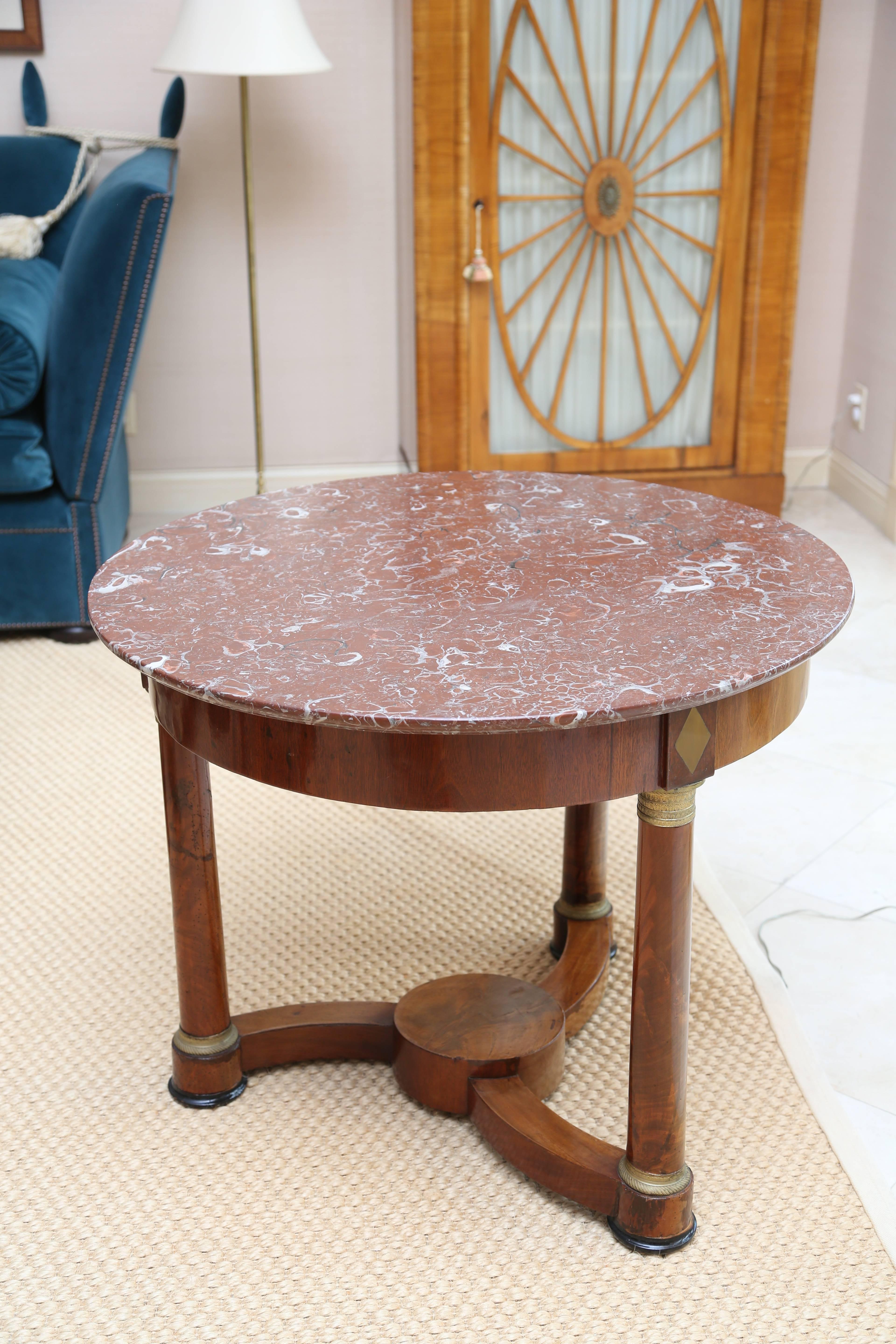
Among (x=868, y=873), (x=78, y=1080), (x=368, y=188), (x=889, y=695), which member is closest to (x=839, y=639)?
(x=889, y=695)

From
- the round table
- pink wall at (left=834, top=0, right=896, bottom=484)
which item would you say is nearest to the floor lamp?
pink wall at (left=834, top=0, right=896, bottom=484)

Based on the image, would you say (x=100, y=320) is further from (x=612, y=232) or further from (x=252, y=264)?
(x=612, y=232)

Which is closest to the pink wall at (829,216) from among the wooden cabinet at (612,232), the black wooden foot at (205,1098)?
the wooden cabinet at (612,232)

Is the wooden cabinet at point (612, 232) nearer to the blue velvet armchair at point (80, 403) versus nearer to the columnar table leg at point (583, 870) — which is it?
the blue velvet armchair at point (80, 403)

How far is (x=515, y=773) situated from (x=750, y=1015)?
75 centimetres

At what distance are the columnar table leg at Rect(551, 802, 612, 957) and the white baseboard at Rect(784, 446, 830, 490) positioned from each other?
94.1 inches

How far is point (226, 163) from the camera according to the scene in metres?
3.38

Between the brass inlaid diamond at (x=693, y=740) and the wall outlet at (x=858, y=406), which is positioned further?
the wall outlet at (x=858, y=406)

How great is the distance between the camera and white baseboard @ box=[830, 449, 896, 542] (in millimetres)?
3428

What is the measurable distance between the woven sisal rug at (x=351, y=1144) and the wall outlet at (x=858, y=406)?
1970mm

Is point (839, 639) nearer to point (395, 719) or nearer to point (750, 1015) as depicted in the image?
point (750, 1015)

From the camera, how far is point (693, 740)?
113 cm

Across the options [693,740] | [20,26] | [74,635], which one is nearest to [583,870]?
[693,740]

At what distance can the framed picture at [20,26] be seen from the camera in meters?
3.20
